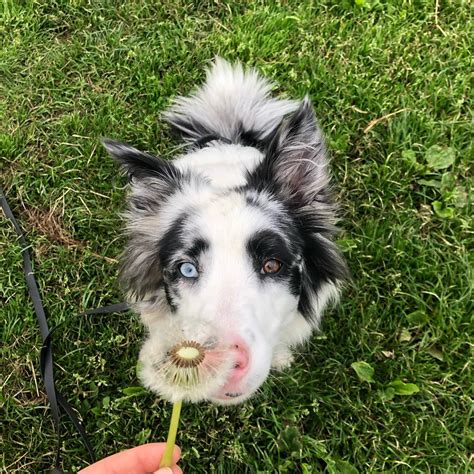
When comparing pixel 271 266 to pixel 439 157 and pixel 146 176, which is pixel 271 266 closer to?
pixel 146 176

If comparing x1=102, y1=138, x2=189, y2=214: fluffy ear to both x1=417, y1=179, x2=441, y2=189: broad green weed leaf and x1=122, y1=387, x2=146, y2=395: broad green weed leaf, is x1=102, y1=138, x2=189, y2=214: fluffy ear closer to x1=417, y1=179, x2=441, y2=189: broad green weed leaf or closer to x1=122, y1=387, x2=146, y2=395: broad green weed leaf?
x1=122, y1=387, x2=146, y2=395: broad green weed leaf

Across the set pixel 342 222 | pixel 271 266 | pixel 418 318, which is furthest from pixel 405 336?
pixel 271 266

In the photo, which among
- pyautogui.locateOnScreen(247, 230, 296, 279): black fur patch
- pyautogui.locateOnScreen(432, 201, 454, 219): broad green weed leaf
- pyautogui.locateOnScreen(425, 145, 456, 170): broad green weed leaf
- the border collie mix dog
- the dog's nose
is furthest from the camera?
pyautogui.locateOnScreen(425, 145, 456, 170): broad green weed leaf

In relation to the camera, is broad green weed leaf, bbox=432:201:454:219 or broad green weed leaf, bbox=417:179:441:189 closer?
broad green weed leaf, bbox=432:201:454:219

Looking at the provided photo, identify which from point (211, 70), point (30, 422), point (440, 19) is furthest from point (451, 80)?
point (30, 422)

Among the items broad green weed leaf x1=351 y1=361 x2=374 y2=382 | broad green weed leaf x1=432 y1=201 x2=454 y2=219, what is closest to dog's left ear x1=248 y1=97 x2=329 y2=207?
broad green weed leaf x1=351 y1=361 x2=374 y2=382

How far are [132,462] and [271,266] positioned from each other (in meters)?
0.92

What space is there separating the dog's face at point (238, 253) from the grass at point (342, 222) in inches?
20.9

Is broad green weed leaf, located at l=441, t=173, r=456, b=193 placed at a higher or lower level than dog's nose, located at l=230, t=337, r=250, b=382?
lower

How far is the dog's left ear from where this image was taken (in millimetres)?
2404

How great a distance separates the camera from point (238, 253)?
88.5 inches

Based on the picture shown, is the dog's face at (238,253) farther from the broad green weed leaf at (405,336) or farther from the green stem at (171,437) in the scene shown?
the broad green weed leaf at (405,336)

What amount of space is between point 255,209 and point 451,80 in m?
2.16

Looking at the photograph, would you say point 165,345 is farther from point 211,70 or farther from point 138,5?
point 138,5
